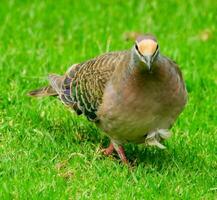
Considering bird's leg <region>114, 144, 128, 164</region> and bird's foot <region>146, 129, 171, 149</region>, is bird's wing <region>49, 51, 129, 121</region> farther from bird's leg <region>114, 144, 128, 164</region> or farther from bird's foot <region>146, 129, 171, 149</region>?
bird's foot <region>146, 129, 171, 149</region>

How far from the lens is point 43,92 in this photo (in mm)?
6961

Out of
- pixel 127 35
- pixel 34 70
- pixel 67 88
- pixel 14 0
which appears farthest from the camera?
pixel 14 0

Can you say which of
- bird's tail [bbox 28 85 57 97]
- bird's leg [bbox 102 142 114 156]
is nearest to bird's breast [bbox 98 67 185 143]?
bird's leg [bbox 102 142 114 156]

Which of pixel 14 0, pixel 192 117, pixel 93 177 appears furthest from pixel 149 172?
pixel 14 0

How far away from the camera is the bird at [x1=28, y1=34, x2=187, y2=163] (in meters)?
5.61

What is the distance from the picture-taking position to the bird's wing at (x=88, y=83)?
609 cm

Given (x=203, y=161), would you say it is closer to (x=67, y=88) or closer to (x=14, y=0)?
(x=67, y=88)

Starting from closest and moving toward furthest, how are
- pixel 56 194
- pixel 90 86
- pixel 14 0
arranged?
pixel 56 194, pixel 90 86, pixel 14 0

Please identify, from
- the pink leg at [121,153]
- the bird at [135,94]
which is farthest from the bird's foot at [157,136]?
the pink leg at [121,153]

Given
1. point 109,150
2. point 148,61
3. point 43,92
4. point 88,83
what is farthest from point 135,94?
point 43,92

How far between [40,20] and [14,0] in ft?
2.30

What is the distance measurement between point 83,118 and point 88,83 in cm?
87

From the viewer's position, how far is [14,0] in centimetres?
984

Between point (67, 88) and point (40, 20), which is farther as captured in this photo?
point (40, 20)
